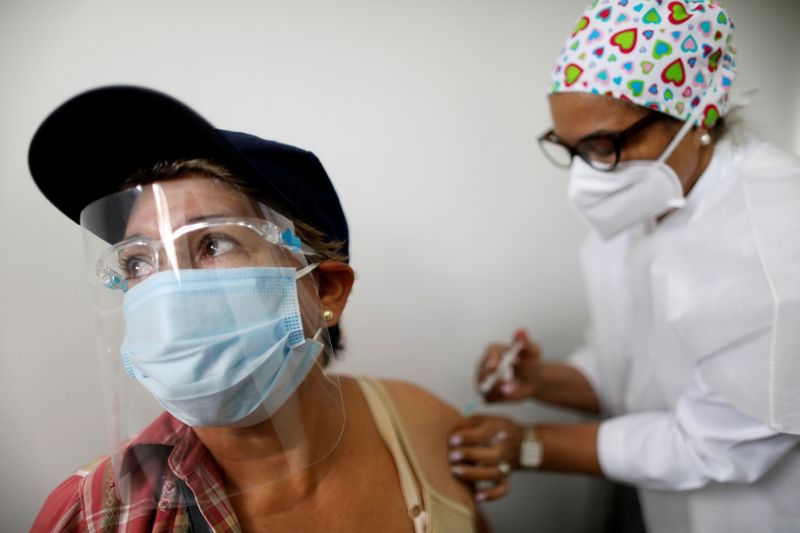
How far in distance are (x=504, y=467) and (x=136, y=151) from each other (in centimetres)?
100

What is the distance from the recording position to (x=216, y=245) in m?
0.64

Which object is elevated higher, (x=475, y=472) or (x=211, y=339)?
(x=211, y=339)

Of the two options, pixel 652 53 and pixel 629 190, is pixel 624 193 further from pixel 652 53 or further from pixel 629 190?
pixel 652 53

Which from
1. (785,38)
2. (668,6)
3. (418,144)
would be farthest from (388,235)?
(785,38)

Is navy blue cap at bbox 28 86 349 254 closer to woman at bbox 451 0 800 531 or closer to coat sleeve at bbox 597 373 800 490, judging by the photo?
woman at bbox 451 0 800 531

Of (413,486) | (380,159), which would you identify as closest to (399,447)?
(413,486)

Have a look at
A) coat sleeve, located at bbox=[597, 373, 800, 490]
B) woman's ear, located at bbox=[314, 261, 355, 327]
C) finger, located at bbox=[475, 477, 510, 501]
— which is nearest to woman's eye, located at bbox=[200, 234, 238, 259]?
woman's ear, located at bbox=[314, 261, 355, 327]

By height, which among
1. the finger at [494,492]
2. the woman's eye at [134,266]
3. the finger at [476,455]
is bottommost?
the finger at [494,492]

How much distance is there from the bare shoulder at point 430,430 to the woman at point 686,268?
0.04 meters

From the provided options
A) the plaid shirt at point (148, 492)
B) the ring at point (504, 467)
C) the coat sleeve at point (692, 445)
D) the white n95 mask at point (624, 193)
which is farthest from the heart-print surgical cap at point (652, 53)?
the plaid shirt at point (148, 492)

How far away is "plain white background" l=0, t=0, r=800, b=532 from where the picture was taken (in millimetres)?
734

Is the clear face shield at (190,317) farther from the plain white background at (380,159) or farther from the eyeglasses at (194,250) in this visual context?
the plain white background at (380,159)

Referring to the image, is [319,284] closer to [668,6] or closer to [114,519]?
[114,519]

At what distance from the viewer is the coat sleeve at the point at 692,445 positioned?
0.91 m
